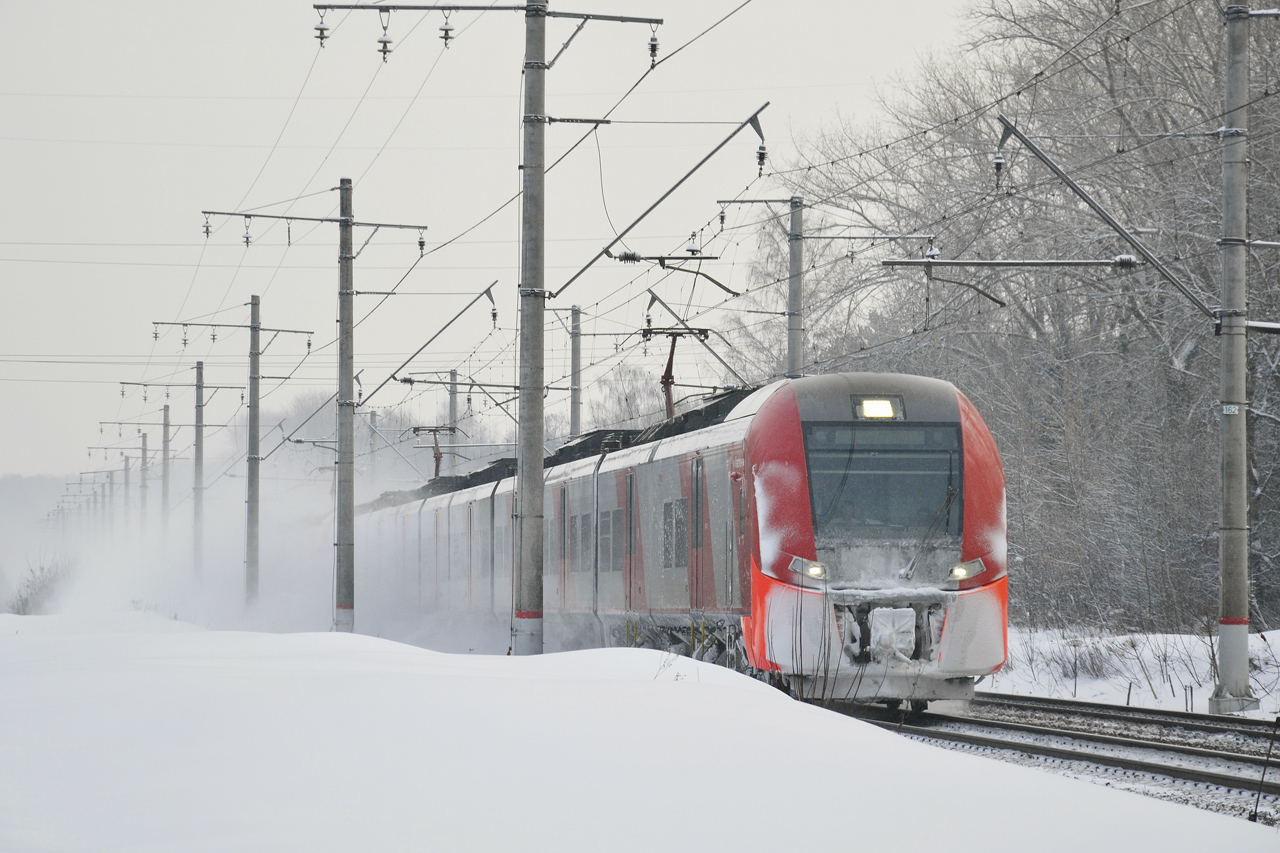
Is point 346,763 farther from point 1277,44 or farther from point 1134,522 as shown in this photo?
point 1277,44

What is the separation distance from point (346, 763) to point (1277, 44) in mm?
23084

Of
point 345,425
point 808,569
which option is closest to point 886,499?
point 808,569

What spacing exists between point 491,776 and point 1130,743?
6.30 metres

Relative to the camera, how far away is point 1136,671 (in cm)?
1689

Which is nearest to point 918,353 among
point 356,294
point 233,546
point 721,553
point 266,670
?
point 356,294

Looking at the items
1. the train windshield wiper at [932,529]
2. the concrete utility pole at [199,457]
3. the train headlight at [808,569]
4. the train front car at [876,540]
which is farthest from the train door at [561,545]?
the concrete utility pole at [199,457]

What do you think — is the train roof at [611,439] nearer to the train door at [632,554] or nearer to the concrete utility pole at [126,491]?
the train door at [632,554]

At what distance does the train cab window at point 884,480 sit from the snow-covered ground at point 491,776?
4432mm

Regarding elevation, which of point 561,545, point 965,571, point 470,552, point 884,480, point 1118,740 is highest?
point 884,480

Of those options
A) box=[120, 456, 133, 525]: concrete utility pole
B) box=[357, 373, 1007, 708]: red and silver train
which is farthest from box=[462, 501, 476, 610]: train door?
box=[120, 456, 133, 525]: concrete utility pole

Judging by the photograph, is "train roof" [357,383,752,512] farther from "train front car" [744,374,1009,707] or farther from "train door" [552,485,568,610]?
"train front car" [744,374,1009,707]

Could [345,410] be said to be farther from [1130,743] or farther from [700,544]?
[1130,743]

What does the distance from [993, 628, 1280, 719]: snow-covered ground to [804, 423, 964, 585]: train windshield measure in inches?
125

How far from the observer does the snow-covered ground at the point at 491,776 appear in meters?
5.28
